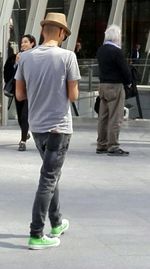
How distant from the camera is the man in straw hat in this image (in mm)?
4906

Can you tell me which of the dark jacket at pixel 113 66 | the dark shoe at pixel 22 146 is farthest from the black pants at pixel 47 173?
the dark shoe at pixel 22 146

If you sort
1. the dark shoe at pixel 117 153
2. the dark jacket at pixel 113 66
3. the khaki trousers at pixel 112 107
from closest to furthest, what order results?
the dark jacket at pixel 113 66 < the khaki trousers at pixel 112 107 < the dark shoe at pixel 117 153

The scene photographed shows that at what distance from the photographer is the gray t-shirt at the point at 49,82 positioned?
193 inches

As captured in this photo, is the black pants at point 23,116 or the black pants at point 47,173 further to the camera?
the black pants at point 23,116

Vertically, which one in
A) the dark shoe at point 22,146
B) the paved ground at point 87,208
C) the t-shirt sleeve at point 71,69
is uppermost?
the t-shirt sleeve at point 71,69

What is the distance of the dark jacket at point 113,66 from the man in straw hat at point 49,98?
3.84m

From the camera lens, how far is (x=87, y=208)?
632cm

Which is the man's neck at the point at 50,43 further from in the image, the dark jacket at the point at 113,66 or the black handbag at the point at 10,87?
the black handbag at the point at 10,87

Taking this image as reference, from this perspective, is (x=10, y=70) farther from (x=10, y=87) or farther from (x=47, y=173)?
(x=47, y=173)

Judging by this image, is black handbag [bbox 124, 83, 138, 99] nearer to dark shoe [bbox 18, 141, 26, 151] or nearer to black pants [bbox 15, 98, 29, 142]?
black pants [bbox 15, 98, 29, 142]

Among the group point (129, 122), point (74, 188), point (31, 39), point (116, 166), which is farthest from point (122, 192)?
point (129, 122)

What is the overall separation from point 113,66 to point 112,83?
25 centimetres

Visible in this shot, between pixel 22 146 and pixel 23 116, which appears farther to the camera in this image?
pixel 22 146

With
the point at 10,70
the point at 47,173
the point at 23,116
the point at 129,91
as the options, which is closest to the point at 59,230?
the point at 47,173
